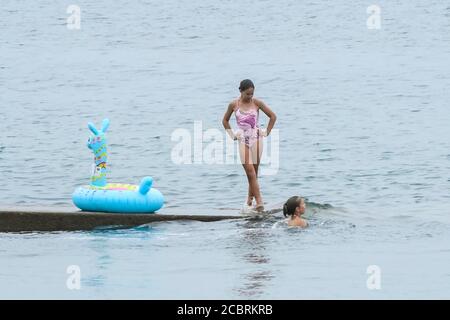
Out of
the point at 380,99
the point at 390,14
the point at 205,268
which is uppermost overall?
the point at 390,14

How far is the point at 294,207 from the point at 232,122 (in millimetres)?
19349

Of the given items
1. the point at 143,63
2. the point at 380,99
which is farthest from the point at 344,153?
the point at 143,63

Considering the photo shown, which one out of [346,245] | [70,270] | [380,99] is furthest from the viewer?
[380,99]

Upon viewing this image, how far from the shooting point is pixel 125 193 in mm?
17250

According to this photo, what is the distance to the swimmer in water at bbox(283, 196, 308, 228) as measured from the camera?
16.8m

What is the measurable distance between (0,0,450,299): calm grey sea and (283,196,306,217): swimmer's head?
0.27 meters

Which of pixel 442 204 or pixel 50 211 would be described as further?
pixel 442 204

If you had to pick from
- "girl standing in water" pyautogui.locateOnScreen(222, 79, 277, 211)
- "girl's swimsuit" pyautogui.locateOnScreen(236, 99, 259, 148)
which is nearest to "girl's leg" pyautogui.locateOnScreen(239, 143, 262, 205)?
"girl standing in water" pyautogui.locateOnScreen(222, 79, 277, 211)

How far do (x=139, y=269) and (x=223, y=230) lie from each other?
2.30 m

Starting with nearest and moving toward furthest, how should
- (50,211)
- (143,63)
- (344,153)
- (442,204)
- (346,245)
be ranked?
(346,245) < (50,211) < (442,204) < (344,153) < (143,63)

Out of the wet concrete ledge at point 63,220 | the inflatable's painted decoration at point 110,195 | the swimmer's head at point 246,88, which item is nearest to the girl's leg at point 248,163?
the wet concrete ledge at point 63,220

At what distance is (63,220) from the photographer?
56.9 ft

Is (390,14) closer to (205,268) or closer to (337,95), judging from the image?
(337,95)

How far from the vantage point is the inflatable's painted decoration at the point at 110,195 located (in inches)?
679
